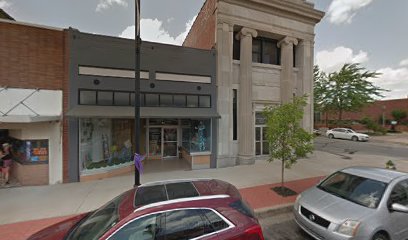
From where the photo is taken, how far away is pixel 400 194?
4.27 meters

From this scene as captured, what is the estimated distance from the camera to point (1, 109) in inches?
290

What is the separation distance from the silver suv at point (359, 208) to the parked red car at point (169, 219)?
2073mm

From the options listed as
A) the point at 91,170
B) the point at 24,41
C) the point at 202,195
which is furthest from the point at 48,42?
the point at 202,195

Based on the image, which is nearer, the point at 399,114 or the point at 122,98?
the point at 122,98

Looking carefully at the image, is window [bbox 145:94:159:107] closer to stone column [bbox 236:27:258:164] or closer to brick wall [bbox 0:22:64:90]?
brick wall [bbox 0:22:64:90]

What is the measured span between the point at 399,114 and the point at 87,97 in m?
51.2

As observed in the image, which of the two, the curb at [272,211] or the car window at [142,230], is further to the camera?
the curb at [272,211]

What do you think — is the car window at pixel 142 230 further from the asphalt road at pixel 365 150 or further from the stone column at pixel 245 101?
the asphalt road at pixel 365 150

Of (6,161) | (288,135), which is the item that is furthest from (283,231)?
(6,161)

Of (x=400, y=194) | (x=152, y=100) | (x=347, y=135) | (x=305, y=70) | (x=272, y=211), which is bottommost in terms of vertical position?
(x=272, y=211)

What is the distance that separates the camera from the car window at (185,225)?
2508 mm

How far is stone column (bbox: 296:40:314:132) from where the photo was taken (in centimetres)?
1356

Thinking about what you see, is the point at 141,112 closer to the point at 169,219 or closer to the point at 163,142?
the point at 163,142

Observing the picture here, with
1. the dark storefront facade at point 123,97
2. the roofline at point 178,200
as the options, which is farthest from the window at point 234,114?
the roofline at point 178,200
